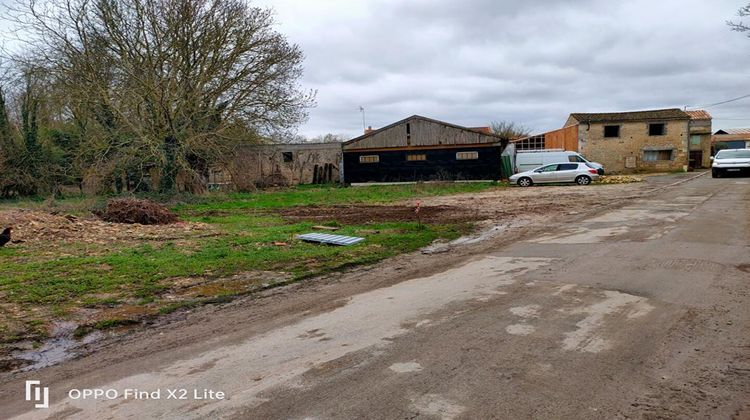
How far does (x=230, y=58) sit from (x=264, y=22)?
103 inches

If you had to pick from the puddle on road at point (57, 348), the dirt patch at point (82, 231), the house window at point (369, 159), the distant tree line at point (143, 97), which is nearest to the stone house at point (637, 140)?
the house window at point (369, 159)

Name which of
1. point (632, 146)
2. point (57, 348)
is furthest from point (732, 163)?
point (57, 348)

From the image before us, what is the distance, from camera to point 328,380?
3672mm

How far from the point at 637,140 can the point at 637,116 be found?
2.13 m

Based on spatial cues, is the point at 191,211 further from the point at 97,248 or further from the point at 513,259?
the point at 513,259

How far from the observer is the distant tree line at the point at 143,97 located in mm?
21188

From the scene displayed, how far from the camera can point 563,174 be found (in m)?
29.2

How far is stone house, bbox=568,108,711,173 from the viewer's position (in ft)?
137

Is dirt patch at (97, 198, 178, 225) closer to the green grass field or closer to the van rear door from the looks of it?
the green grass field

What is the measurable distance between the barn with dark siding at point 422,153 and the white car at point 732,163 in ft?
42.3

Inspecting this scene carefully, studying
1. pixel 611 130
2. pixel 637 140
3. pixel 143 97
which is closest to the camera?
pixel 143 97

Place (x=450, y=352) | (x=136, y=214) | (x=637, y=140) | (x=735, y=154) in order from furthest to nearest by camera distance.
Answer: (x=637, y=140) < (x=735, y=154) < (x=136, y=214) < (x=450, y=352)

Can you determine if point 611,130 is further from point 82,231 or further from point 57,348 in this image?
point 57,348

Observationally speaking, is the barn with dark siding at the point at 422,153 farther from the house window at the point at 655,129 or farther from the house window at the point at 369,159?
the house window at the point at 655,129
